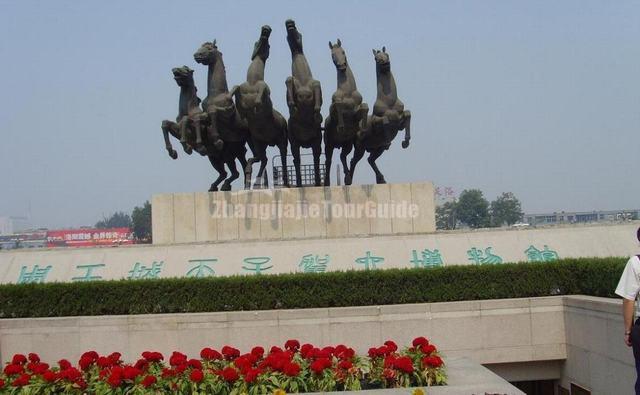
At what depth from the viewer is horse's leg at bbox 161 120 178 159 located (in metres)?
14.0

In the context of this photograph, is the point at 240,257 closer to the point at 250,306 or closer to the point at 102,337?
the point at 250,306

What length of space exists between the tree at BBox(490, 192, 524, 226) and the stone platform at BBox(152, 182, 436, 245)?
6671 centimetres

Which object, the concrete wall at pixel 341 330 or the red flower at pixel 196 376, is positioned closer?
the red flower at pixel 196 376

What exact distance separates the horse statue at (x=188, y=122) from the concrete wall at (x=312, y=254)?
106 inches

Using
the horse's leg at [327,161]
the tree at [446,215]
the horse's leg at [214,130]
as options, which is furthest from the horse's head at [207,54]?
the tree at [446,215]

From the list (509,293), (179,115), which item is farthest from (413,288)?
(179,115)

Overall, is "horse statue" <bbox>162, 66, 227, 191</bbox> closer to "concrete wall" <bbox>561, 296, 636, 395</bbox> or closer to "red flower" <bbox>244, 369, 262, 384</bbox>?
"concrete wall" <bbox>561, 296, 636, 395</bbox>

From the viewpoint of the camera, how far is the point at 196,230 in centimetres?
1331

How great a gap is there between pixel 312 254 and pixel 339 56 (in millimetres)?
4301

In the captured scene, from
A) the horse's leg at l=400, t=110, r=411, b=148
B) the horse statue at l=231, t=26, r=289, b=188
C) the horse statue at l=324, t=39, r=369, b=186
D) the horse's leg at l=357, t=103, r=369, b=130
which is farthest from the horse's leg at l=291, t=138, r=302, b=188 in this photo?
the horse's leg at l=400, t=110, r=411, b=148

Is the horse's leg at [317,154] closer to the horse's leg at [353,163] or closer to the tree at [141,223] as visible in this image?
the horse's leg at [353,163]

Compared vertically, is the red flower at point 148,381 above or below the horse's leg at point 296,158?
below

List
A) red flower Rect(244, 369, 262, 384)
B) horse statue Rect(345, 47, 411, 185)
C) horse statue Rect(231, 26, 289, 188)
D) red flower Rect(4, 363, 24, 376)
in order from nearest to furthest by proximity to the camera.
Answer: red flower Rect(244, 369, 262, 384) < red flower Rect(4, 363, 24, 376) < horse statue Rect(231, 26, 289, 188) < horse statue Rect(345, 47, 411, 185)

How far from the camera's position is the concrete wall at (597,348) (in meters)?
7.14
